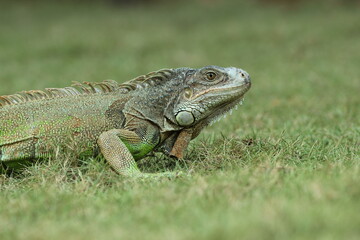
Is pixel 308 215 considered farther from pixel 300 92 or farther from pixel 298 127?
pixel 300 92

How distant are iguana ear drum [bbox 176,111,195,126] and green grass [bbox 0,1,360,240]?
1.17 feet

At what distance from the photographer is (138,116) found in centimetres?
543

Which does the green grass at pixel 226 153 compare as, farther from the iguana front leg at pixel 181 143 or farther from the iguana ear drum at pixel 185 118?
the iguana ear drum at pixel 185 118

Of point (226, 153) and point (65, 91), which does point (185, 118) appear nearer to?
point (226, 153)

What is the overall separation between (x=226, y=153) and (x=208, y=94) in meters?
0.58

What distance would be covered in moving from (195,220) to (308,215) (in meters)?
0.68

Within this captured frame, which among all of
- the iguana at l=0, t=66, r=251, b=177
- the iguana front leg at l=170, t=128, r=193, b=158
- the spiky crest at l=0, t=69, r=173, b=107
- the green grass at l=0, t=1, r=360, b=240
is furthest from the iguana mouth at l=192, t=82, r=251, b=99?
the spiky crest at l=0, t=69, r=173, b=107

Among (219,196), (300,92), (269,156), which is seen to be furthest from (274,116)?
(219,196)

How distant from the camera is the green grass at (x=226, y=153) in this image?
3531 mm

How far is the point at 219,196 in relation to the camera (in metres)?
4.09

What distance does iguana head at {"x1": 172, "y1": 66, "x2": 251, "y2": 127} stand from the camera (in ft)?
17.6

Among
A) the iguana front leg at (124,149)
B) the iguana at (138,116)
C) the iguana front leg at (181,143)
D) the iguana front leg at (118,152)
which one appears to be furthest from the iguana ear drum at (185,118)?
the iguana front leg at (118,152)

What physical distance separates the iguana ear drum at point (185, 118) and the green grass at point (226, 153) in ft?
1.17

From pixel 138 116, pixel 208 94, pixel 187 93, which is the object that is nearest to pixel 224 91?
pixel 208 94
